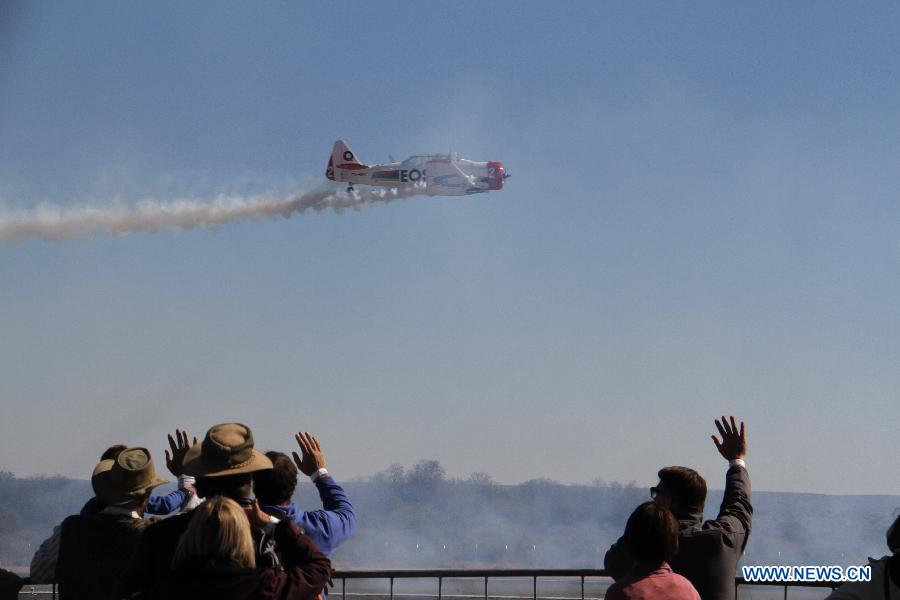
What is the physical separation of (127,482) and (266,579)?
150 cm

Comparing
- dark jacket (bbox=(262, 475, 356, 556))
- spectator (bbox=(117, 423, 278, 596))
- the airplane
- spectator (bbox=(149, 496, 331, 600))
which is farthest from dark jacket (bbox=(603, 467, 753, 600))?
the airplane

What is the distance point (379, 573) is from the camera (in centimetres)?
760

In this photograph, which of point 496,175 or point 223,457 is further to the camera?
point 496,175

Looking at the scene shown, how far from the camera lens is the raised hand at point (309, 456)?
542cm

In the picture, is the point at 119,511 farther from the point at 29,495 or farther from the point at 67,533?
the point at 29,495

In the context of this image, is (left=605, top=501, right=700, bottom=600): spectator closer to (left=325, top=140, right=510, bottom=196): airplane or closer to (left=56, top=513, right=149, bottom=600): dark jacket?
(left=56, top=513, right=149, bottom=600): dark jacket

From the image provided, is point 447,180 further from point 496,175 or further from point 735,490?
point 735,490

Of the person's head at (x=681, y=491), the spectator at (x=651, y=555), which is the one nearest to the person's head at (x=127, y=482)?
the spectator at (x=651, y=555)

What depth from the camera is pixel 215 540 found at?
12.5ft

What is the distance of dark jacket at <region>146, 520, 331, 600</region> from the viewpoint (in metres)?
3.80

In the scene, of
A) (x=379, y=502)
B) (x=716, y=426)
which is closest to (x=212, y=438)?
(x=716, y=426)

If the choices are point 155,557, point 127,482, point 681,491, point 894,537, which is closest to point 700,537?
point 681,491

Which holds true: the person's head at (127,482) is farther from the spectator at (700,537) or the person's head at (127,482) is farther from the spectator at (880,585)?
the spectator at (880,585)

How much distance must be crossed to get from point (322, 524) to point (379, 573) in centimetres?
280
